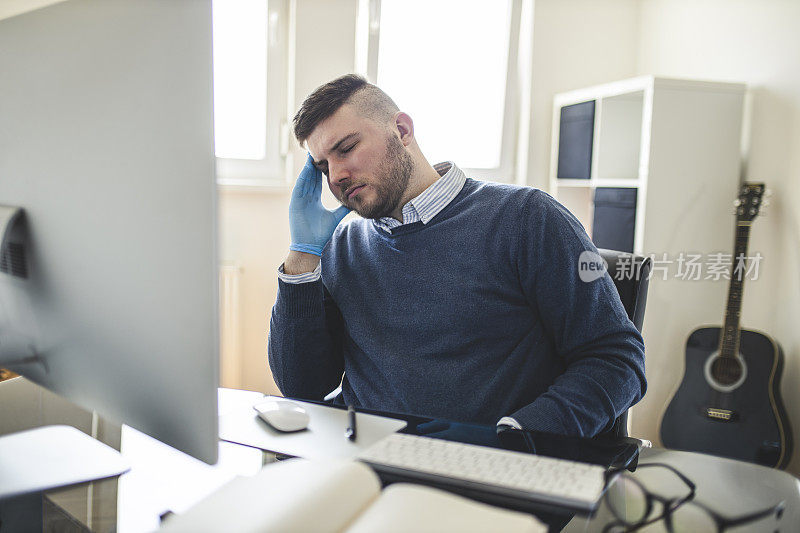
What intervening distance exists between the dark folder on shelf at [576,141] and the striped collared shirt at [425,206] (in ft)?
4.94

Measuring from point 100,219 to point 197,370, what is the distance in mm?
163

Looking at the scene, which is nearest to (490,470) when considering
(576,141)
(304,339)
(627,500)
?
(627,500)

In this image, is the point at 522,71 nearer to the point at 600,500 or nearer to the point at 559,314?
the point at 559,314

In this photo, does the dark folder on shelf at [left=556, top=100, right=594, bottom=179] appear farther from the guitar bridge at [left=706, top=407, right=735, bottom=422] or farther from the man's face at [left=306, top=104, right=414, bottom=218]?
the man's face at [left=306, top=104, right=414, bottom=218]

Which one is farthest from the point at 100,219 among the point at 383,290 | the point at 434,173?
the point at 434,173

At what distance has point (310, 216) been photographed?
4.17 ft

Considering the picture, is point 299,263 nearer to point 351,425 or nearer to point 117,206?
point 351,425

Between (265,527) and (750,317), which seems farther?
(750,317)

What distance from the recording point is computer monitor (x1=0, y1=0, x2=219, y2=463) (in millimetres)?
472

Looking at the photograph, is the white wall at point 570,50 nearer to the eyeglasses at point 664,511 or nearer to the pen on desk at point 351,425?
the pen on desk at point 351,425

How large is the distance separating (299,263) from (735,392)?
163 centimetres

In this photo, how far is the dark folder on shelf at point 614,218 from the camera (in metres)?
2.35

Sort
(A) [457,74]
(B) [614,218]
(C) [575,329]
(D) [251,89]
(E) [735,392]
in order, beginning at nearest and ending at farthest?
(C) [575,329] → (E) [735,392] → (B) [614,218] → (D) [251,89] → (A) [457,74]

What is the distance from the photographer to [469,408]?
1.10m
